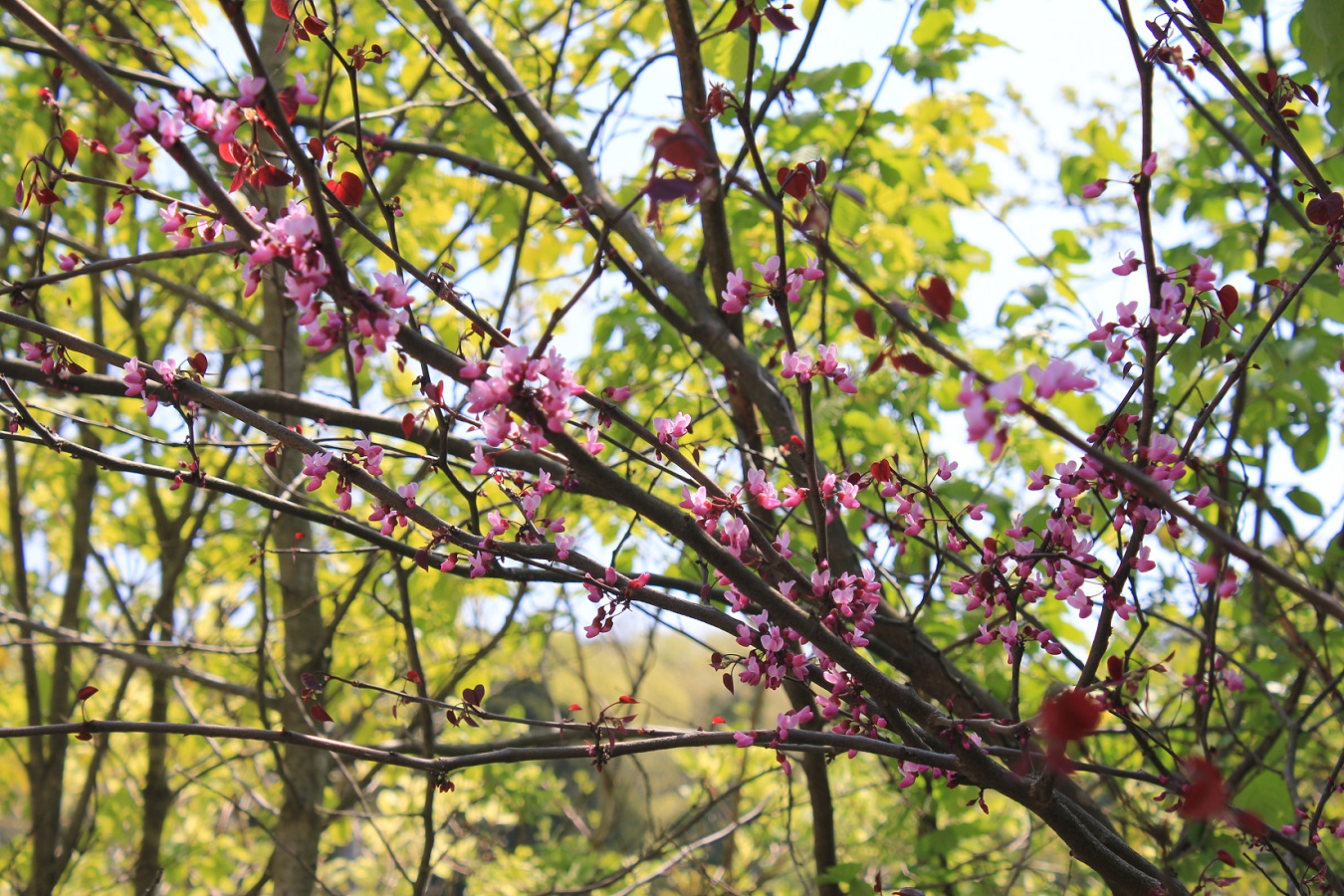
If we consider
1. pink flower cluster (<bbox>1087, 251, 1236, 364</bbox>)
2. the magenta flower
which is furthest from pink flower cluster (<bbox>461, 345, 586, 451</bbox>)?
the magenta flower

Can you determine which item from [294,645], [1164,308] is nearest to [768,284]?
[1164,308]

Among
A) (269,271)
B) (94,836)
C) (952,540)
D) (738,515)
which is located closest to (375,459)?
(269,271)

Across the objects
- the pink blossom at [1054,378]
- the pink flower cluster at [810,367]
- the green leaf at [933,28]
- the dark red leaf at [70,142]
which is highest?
the green leaf at [933,28]

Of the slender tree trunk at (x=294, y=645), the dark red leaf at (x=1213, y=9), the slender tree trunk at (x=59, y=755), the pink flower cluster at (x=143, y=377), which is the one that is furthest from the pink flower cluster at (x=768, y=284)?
the slender tree trunk at (x=59, y=755)

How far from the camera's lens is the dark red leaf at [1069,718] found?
81 cm

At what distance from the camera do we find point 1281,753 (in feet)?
9.89

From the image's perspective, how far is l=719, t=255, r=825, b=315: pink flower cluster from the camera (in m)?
1.35

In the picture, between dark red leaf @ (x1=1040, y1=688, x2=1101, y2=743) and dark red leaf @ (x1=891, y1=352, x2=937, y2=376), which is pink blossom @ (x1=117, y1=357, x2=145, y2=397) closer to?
dark red leaf @ (x1=891, y1=352, x2=937, y2=376)

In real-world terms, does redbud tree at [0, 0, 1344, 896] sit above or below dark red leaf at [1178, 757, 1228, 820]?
above

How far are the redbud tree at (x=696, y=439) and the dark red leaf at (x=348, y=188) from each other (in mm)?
61

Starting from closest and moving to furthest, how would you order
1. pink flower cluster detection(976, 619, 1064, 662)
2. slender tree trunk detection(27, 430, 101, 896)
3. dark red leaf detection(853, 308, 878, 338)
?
dark red leaf detection(853, 308, 878, 338) → pink flower cluster detection(976, 619, 1064, 662) → slender tree trunk detection(27, 430, 101, 896)

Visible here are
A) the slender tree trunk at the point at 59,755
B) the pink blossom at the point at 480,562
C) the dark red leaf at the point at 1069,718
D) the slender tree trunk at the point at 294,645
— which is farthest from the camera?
the slender tree trunk at the point at 59,755

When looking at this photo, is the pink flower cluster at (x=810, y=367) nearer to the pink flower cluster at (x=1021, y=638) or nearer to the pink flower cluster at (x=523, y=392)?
the pink flower cluster at (x=523, y=392)

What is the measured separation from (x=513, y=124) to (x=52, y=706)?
3809 mm
